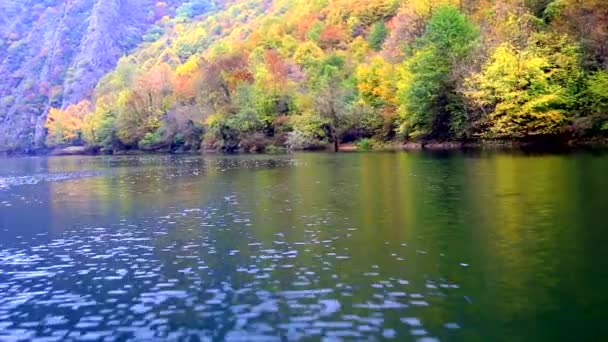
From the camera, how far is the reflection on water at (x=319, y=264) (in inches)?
505

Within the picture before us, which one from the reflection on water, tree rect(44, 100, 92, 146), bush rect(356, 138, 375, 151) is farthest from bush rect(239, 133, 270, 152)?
tree rect(44, 100, 92, 146)

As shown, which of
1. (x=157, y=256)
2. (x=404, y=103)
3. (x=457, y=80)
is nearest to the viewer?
(x=157, y=256)

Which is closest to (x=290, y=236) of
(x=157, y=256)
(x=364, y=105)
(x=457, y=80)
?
(x=157, y=256)

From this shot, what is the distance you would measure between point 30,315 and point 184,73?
134691 mm

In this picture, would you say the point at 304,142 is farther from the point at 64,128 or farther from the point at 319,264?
the point at 64,128

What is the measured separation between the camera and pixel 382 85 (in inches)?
3612

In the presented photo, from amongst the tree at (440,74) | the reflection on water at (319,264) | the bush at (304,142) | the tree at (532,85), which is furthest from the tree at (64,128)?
the reflection on water at (319,264)

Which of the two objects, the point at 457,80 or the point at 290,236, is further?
the point at 457,80

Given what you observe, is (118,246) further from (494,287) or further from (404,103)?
(404,103)

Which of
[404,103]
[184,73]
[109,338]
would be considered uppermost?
[184,73]

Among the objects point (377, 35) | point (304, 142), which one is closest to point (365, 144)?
point (304, 142)

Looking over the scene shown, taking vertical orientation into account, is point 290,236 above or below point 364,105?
below

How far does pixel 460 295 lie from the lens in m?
14.3

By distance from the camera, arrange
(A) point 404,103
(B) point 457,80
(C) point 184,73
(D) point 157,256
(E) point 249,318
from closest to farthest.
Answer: (E) point 249,318
(D) point 157,256
(B) point 457,80
(A) point 404,103
(C) point 184,73
